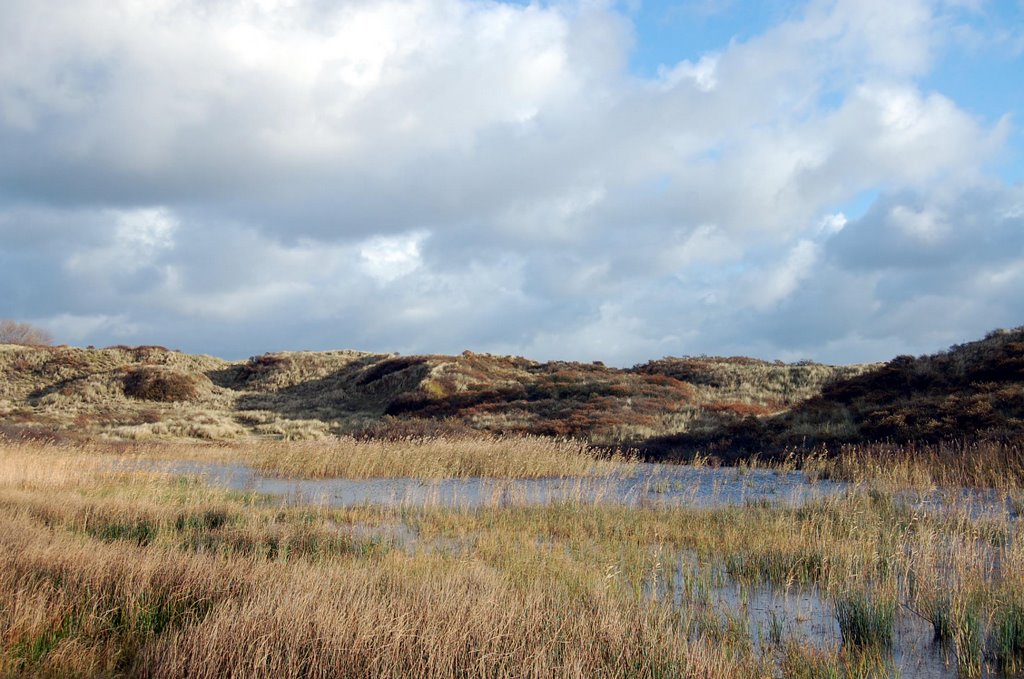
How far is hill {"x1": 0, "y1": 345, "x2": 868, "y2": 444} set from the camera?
27683 millimetres

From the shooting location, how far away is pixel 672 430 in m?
25.1

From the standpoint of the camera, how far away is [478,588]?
577 centimetres

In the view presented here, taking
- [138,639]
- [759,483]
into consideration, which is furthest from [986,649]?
[759,483]

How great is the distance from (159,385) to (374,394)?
14.7 meters

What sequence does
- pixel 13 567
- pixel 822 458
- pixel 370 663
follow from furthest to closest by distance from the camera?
pixel 822 458 → pixel 13 567 → pixel 370 663

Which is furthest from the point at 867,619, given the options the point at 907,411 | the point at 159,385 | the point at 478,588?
the point at 159,385

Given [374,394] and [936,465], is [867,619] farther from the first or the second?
[374,394]

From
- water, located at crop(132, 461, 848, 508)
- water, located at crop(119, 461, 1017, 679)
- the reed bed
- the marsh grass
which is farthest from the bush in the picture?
the marsh grass

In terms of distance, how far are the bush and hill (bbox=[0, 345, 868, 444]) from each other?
0.36 ft

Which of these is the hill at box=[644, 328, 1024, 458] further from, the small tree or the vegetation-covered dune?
the small tree

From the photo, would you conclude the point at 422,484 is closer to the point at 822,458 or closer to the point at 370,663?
the point at 822,458

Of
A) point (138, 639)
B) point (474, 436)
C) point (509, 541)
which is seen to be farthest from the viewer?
point (474, 436)

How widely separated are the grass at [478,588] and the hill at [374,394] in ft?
45.6

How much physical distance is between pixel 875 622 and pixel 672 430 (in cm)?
1973
